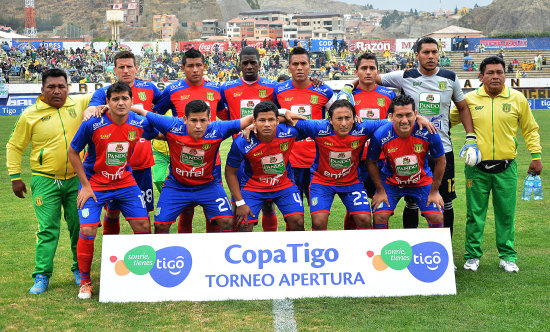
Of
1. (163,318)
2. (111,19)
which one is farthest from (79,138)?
(111,19)

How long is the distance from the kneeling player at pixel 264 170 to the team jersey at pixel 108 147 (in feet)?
3.45

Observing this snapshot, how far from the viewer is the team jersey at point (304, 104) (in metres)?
7.41

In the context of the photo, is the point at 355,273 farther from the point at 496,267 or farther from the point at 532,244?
the point at 532,244

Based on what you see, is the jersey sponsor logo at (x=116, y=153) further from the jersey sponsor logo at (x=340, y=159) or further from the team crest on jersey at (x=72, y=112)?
the jersey sponsor logo at (x=340, y=159)

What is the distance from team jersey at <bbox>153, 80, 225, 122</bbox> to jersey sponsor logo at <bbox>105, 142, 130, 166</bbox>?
4.50 ft

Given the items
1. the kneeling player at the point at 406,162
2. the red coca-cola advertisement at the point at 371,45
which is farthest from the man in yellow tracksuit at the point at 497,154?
the red coca-cola advertisement at the point at 371,45

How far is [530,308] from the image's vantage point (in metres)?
5.37

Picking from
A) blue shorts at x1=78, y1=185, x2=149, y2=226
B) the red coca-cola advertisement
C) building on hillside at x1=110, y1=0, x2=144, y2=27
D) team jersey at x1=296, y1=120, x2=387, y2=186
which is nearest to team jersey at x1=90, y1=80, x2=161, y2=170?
blue shorts at x1=78, y1=185, x2=149, y2=226

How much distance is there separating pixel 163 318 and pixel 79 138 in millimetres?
2068

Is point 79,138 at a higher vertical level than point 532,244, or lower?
higher

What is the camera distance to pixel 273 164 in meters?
6.58

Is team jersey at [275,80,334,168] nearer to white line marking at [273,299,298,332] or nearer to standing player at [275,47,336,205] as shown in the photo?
standing player at [275,47,336,205]

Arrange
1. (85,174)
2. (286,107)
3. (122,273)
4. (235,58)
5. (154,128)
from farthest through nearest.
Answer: (235,58)
(286,107)
(154,128)
(85,174)
(122,273)

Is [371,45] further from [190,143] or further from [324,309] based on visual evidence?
[324,309]
